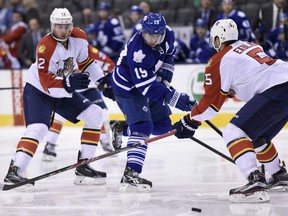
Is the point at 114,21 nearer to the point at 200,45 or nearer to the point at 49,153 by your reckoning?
the point at 200,45

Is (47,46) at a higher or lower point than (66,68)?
higher

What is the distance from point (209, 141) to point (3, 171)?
2.39 m

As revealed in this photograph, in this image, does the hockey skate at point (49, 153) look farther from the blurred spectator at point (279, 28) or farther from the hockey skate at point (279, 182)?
the blurred spectator at point (279, 28)

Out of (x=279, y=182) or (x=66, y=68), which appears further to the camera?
(x=66, y=68)

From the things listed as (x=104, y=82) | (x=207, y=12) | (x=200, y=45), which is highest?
(x=104, y=82)

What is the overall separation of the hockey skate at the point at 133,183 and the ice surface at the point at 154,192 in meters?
0.06

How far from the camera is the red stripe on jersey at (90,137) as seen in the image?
5648mm

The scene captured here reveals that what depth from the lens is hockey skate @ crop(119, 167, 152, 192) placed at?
5.16m

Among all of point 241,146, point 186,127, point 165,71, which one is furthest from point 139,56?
point 241,146

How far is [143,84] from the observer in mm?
5121

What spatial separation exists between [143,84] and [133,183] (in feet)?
2.13

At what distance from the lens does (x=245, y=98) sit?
15.7 feet

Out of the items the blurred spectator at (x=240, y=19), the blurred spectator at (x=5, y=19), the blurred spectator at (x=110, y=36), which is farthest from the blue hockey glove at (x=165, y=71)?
the blurred spectator at (x=5, y=19)

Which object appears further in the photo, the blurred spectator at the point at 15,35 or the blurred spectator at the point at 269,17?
the blurred spectator at the point at 15,35
